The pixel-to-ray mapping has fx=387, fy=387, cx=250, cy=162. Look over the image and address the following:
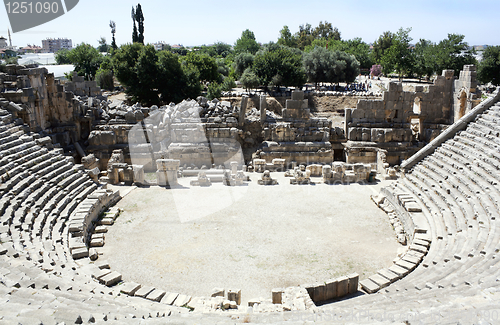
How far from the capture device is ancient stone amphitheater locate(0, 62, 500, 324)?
24.3ft

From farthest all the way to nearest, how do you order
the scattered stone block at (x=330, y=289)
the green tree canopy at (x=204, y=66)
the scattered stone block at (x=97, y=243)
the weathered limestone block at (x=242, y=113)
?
the green tree canopy at (x=204, y=66)
the weathered limestone block at (x=242, y=113)
the scattered stone block at (x=97, y=243)
the scattered stone block at (x=330, y=289)

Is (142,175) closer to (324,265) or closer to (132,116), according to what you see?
(132,116)

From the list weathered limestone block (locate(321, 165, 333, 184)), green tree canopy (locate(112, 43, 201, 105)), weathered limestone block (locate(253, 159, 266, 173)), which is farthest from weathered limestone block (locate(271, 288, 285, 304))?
green tree canopy (locate(112, 43, 201, 105))

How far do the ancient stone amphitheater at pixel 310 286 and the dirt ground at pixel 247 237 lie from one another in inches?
31.1

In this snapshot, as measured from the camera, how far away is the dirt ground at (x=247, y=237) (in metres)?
11.2

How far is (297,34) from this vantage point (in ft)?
351

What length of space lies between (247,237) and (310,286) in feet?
12.8

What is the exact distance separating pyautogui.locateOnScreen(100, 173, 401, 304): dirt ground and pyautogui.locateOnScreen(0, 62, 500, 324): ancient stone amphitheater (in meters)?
0.79

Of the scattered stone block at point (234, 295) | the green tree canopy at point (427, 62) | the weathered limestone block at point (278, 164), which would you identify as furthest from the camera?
the green tree canopy at point (427, 62)

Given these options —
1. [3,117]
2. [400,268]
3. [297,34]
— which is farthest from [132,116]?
[297,34]

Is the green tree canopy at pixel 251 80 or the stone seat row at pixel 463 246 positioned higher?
the green tree canopy at pixel 251 80

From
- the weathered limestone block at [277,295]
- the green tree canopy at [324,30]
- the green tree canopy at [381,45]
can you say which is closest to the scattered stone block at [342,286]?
the weathered limestone block at [277,295]

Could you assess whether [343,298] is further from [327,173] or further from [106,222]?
[327,173]

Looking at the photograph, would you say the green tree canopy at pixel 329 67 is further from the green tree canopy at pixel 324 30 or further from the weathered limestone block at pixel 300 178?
the green tree canopy at pixel 324 30
